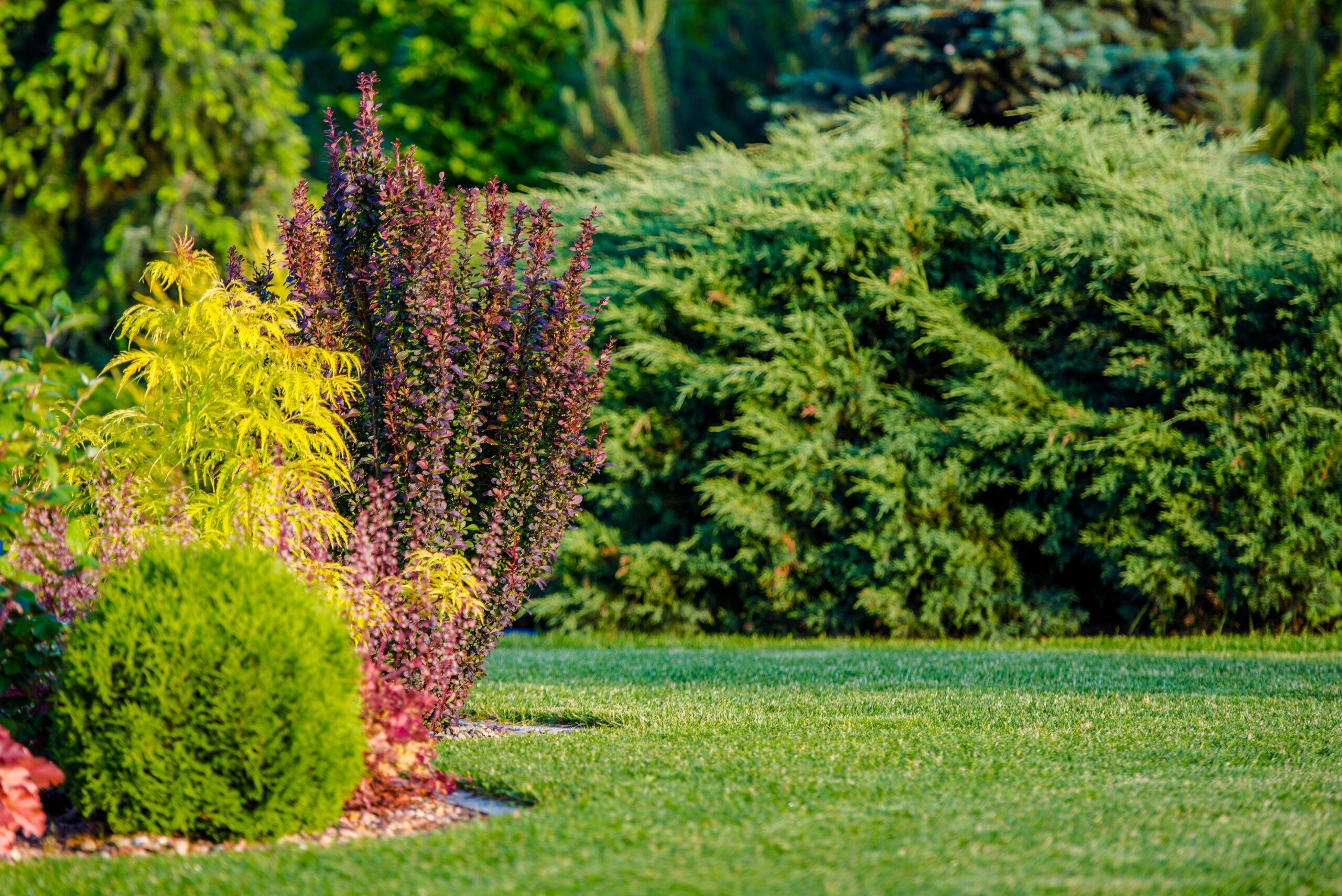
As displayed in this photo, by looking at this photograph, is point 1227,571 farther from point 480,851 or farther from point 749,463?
point 480,851

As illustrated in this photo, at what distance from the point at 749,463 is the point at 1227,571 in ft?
11.2

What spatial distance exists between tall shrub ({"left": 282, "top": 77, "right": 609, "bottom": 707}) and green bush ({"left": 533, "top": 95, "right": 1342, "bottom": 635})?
384 cm

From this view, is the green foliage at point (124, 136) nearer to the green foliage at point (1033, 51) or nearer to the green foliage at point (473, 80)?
the green foliage at point (473, 80)

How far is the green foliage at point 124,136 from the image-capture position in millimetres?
13133

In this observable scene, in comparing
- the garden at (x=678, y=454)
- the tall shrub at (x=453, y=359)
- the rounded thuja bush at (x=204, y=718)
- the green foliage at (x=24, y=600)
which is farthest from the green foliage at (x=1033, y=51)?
the rounded thuja bush at (x=204, y=718)

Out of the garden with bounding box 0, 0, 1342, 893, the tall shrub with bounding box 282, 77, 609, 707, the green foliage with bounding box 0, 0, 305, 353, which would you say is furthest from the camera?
the green foliage with bounding box 0, 0, 305, 353

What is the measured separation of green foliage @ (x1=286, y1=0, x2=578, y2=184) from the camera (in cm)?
1695

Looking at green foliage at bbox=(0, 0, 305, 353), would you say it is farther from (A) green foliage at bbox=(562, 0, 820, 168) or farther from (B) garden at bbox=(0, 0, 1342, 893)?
(A) green foliage at bbox=(562, 0, 820, 168)

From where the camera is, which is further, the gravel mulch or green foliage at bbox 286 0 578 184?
green foliage at bbox 286 0 578 184

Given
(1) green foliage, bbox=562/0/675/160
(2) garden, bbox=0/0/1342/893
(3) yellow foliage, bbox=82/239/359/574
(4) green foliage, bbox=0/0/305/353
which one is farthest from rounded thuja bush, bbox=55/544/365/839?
(1) green foliage, bbox=562/0/675/160

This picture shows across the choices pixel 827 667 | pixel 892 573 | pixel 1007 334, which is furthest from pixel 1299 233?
pixel 827 667

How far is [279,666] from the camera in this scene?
11.7 ft

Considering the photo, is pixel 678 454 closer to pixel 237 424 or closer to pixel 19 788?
pixel 237 424

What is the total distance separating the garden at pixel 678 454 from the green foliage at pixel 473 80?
0.32 ft
